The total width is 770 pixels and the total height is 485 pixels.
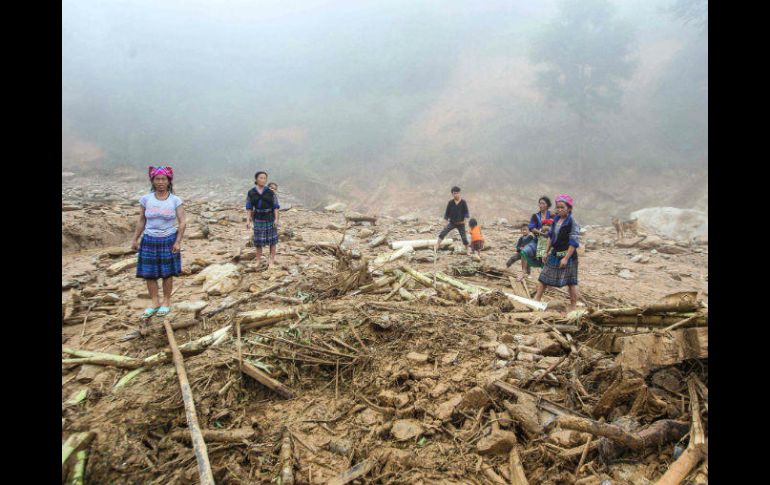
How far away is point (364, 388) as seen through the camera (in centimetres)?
307

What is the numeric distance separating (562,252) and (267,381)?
14.1 ft

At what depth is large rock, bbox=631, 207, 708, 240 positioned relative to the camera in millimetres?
13961

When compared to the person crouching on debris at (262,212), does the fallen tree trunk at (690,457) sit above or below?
below

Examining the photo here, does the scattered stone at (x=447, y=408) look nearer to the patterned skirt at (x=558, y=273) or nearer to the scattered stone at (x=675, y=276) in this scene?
the patterned skirt at (x=558, y=273)

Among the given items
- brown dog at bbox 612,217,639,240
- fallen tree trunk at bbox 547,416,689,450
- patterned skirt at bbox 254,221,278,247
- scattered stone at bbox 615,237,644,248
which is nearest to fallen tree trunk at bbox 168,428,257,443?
fallen tree trunk at bbox 547,416,689,450

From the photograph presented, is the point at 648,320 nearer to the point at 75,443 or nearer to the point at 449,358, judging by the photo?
the point at 449,358

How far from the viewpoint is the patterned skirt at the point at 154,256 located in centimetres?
430

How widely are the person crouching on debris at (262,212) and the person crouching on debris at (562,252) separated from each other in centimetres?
449

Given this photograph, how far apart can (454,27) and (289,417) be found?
175 ft

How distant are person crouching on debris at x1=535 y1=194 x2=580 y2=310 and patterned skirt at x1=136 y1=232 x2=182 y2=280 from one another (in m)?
4.97

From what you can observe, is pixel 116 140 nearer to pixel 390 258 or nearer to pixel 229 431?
pixel 390 258

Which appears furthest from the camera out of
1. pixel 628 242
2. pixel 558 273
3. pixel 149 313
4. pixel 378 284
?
pixel 628 242

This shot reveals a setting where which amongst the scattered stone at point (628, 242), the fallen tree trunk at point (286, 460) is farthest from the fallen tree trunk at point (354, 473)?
the scattered stone at point (628, 242)

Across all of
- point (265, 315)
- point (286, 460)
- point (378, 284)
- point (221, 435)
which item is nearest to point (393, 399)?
point (286, 460)
